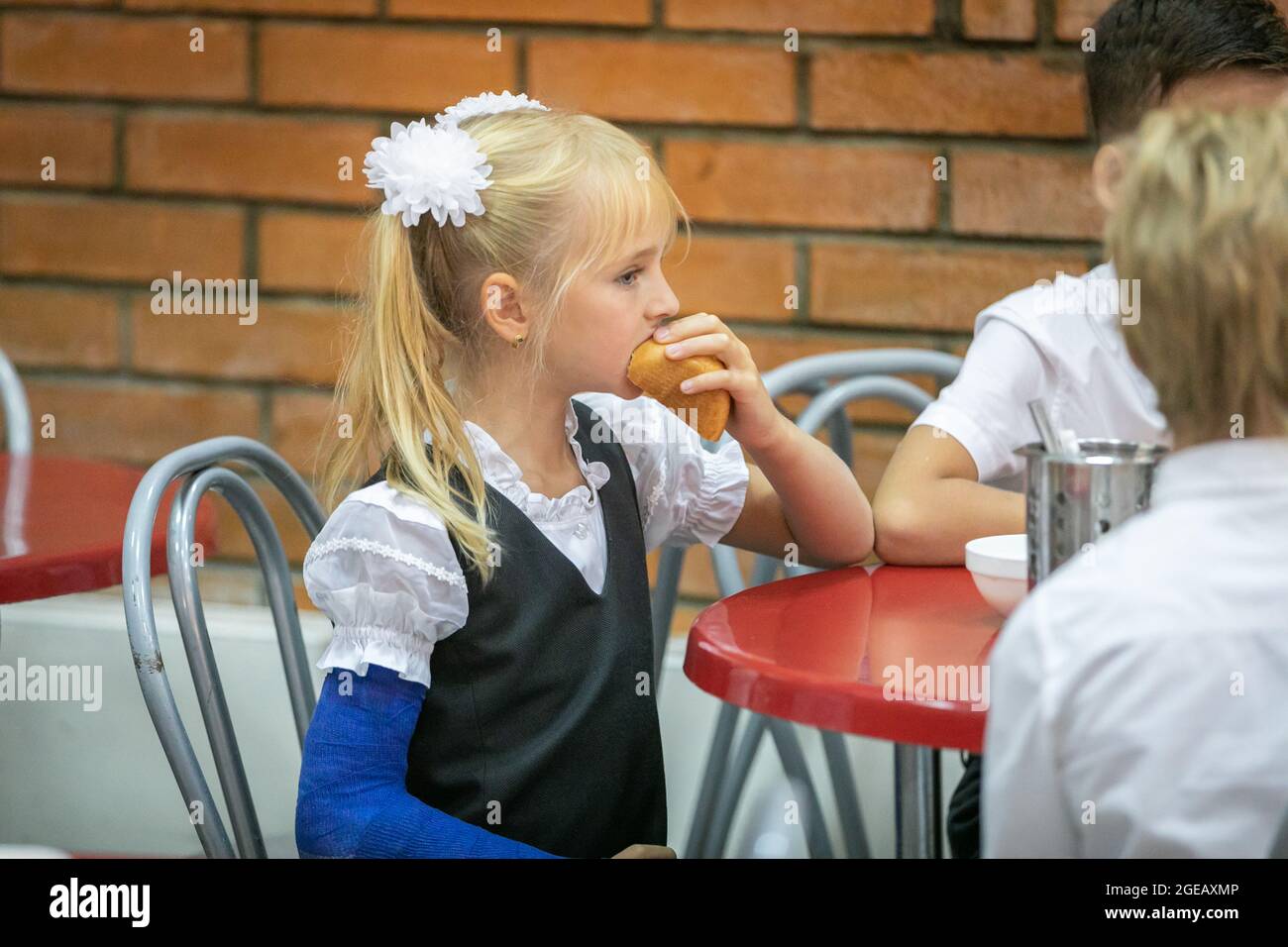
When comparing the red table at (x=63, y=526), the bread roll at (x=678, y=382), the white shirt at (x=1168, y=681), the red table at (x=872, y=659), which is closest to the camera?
the white shirt at (x=1168, y=681)

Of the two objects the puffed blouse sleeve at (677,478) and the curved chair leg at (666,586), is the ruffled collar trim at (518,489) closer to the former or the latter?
the puffed blouse sleeve at (677,478)

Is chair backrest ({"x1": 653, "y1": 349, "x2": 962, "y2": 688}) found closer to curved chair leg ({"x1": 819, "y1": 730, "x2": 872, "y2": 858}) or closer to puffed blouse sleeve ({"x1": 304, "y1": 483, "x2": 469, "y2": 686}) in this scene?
curved chair leg ({"x1": 819, "y1": 730, "x2": 872, "y2": 858})

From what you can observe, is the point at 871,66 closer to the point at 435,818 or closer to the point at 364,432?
the point at 364,432

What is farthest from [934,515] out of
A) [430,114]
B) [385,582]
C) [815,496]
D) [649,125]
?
[430,114]

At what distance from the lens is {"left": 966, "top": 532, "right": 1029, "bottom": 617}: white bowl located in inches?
37.1

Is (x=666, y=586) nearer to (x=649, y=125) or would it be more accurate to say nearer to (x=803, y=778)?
(x=803, y=778)

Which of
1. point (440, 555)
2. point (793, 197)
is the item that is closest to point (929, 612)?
point (440, 555)

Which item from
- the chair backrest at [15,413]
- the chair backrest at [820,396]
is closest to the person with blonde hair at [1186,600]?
the chair backrest at [820,396]

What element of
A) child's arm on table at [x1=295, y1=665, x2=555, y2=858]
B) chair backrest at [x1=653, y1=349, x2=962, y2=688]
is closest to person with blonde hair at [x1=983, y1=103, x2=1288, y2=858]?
child's arm on table at [x1=295, y1=665, x2=555, y2=858]

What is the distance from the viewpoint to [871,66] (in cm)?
179

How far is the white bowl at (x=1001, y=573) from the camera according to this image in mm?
942

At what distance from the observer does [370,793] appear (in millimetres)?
972

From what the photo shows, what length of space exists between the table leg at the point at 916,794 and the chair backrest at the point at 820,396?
0.31m
